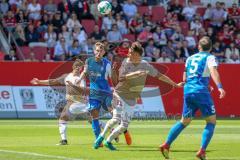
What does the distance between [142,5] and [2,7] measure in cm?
749

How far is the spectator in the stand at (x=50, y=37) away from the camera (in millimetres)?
33688

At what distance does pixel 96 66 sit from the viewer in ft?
59.3

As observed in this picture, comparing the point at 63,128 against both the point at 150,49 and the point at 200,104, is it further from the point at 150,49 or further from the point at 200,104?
the point at 150,49

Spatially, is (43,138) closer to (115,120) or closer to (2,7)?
(115,120)

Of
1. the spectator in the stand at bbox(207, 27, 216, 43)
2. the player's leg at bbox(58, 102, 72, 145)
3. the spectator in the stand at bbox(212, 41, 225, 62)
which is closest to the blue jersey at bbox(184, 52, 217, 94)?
the player's leg at bbox(58, 102, 72, 145)

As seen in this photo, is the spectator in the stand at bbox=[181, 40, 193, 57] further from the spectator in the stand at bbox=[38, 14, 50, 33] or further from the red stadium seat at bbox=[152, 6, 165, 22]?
the spectator in the stand at bbox=[38, 14, 50, 33]

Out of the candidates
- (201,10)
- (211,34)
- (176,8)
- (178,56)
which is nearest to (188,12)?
(176,8)

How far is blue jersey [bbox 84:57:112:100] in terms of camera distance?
59.2 ft

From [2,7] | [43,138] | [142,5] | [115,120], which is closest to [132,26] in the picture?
[142,5]

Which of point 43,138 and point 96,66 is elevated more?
point 96,66

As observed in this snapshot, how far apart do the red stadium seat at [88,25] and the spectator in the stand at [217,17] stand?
6168 mm

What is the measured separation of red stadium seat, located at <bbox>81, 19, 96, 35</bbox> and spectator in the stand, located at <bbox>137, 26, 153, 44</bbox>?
2207mm

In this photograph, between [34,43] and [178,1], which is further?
[178,1]

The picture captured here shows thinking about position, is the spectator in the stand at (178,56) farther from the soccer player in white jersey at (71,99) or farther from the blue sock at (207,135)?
the blue sock at (207,135)
